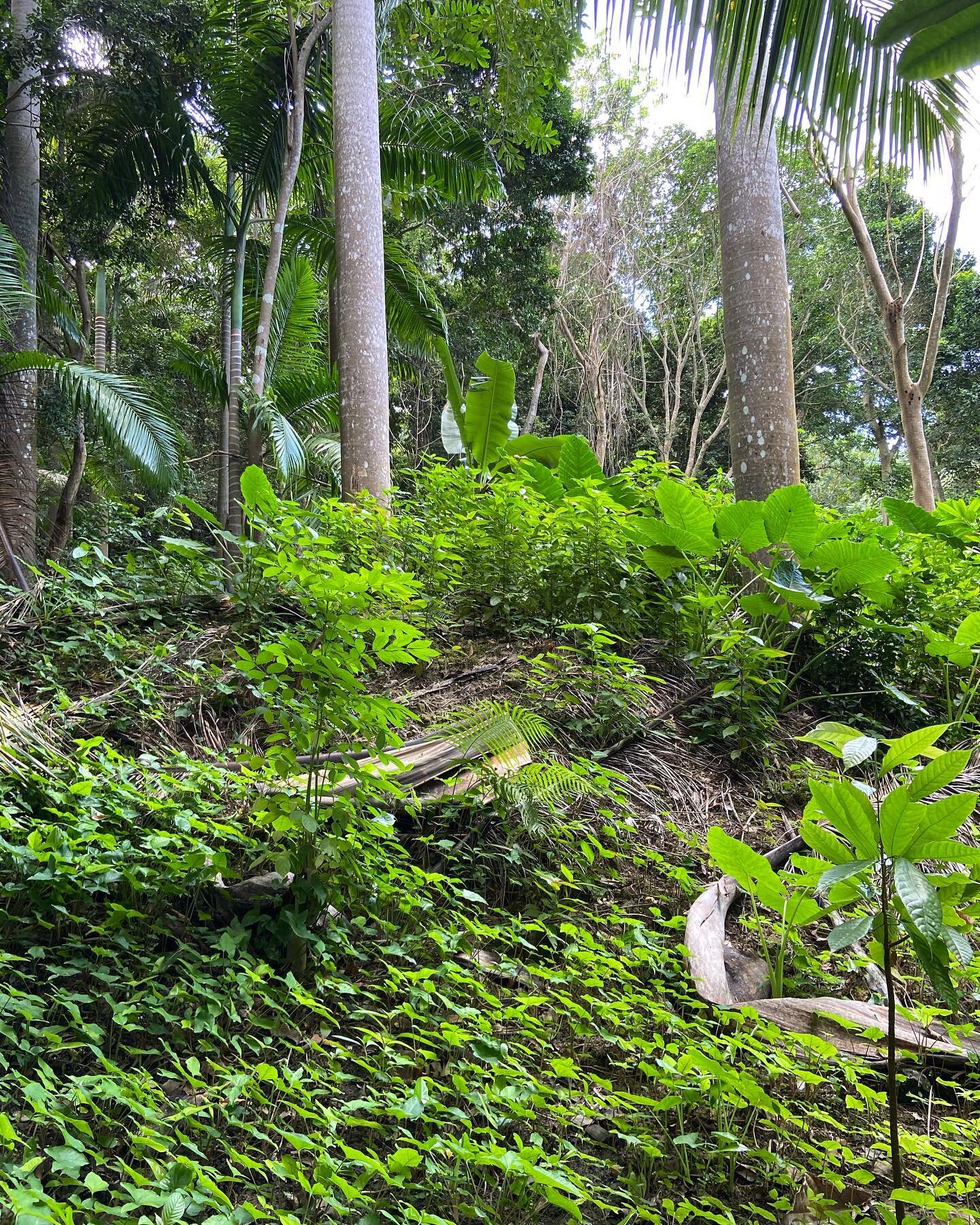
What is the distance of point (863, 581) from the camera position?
3.89 m

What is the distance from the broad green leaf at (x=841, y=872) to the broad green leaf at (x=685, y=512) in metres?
2.45

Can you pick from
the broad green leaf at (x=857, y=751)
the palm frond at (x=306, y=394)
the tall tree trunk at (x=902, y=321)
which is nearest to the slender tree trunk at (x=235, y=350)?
the palm frond at (x=306, y=394)

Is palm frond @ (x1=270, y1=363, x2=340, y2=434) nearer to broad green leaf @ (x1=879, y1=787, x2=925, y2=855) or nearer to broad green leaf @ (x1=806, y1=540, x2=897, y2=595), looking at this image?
broad green leaf @ (x1=806, y1=540, x2=897, y2=595)

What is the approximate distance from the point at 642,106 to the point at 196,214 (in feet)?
35.2

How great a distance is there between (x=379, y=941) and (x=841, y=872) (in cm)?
136

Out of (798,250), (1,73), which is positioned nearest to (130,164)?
(1,73)

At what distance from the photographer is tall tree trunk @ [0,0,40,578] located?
6.98 m

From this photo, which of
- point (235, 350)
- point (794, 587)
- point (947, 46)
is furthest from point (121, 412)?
point (947, 46)

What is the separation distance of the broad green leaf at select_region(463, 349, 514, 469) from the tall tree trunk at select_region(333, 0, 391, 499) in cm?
112

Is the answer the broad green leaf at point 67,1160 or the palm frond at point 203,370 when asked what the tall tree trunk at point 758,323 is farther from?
the palm frond at point 203,370

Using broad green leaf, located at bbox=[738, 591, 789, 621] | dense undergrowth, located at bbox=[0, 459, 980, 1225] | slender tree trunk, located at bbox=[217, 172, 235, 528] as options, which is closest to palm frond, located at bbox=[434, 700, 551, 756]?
dense undergrowth, located at bbox=[0, 459, 980, 1225]

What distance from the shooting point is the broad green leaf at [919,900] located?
1496 millimetres

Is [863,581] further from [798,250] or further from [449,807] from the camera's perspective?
[798,250]

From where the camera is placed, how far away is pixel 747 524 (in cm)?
387
